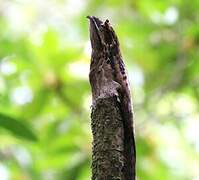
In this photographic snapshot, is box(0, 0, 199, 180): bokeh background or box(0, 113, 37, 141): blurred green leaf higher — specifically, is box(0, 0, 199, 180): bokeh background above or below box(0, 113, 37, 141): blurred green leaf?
above

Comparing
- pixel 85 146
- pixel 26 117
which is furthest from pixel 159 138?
pixel 26 117

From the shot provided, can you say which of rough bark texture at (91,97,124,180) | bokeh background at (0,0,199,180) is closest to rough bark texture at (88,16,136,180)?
rough bark texture at (91,97,124,180)

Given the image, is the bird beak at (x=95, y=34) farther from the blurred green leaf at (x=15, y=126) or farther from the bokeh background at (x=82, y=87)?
the bokeh background at (x=82, y=87)

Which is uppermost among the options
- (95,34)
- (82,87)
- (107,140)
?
(82,87)

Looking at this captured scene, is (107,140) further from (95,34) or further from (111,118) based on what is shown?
(95,34)

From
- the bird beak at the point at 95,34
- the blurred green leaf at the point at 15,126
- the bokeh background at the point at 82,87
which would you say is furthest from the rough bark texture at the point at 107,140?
the bokeh background at the point at 82,87

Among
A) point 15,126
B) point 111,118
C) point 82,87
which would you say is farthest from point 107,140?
point 82,87

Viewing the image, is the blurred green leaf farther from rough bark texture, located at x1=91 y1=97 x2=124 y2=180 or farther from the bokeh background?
the bokeh background
